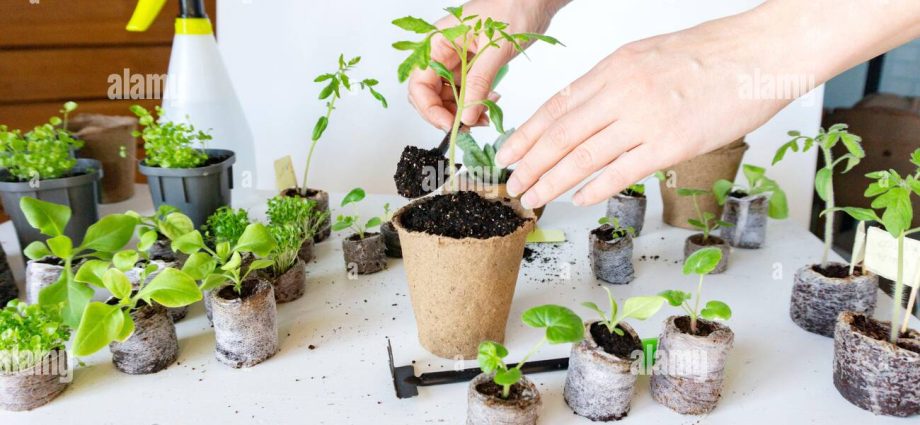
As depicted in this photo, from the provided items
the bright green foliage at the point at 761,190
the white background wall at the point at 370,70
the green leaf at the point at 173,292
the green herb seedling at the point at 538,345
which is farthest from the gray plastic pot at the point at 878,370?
the white background wall at the point at 370,70

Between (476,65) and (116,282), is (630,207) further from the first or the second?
(116,282)

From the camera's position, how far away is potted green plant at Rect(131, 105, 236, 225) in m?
1.32

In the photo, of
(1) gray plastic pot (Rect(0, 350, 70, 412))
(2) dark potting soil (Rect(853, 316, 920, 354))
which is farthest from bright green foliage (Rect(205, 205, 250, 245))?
(2) dark potting soil (Rect(853, 316, 920, 354))

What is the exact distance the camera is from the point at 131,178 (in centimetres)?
172

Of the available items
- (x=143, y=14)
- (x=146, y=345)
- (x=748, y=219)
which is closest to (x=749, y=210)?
(x=748, y=219)

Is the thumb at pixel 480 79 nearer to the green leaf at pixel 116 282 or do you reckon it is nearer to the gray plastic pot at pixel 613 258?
the gray plastic pot at pixel 613 258

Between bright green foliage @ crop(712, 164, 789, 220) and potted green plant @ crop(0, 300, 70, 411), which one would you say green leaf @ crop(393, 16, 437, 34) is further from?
bright green foliage @ crop(712, 164, 789, 220)

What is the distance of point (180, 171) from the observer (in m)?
1.32

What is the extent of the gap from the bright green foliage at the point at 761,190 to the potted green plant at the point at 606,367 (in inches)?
26.6

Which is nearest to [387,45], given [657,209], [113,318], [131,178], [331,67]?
[331,67]

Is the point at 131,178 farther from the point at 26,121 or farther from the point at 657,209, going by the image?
the point at 657,209

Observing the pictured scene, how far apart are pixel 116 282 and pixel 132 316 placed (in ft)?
0.27

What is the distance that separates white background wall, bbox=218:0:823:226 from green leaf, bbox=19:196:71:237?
1401mm

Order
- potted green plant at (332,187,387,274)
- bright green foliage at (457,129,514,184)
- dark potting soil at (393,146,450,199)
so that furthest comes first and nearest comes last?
bright green foliage at (457,129,514,184) < potted green plant at (332,187,387,274) < dark potting soil at (393,146,450,199)
